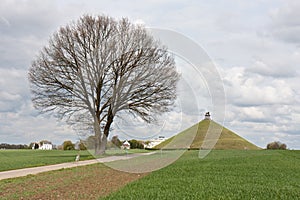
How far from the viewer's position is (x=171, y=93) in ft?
147

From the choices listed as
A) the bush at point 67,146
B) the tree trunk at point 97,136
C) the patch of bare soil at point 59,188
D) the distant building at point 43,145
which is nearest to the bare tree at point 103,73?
the tree trunk at point 97,136

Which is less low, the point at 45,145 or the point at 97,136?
the point at 45,145

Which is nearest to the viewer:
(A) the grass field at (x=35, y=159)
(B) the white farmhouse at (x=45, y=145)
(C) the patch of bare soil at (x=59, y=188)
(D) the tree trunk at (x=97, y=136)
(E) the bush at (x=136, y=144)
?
(C) the patch of bare soil at (x=59, y=188)

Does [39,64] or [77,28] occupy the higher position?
[77,28]

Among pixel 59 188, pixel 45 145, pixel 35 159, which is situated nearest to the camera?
pixel 59 188

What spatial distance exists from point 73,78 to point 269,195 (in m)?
32.6

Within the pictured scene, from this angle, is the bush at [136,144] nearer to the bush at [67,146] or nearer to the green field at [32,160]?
the bush at [67,146]

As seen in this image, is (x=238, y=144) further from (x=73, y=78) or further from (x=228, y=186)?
(x=228, y=186)

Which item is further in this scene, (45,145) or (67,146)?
(45,145)

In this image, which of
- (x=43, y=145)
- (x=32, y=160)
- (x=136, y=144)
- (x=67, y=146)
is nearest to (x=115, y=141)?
(x=32, y=160)

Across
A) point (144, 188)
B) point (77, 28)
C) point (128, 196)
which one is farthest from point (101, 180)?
point (77, 28)

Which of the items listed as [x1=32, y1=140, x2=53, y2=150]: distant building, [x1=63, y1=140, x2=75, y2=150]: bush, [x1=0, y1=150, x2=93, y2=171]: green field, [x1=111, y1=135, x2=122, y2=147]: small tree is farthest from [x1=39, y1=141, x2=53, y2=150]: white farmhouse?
[x1=111, y1=135, x2=122, y2=147]: small tree

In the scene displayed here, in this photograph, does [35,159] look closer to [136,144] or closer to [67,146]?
[136,144]

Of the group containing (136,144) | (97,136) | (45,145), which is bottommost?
(97,136)
